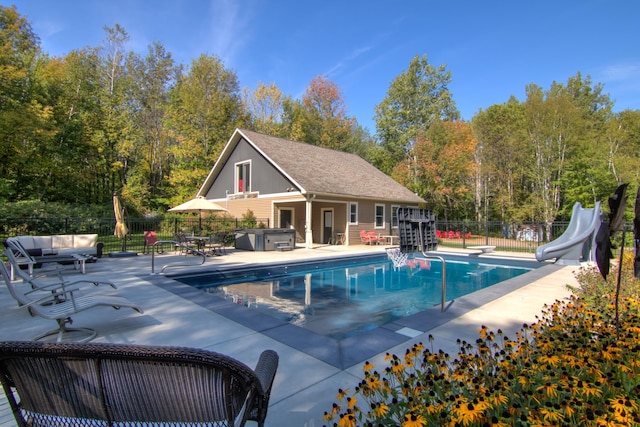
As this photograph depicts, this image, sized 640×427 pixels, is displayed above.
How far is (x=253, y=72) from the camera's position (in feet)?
96.6

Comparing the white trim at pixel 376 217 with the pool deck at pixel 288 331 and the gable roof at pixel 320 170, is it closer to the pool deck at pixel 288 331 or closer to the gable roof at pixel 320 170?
the gable roof at pixel 320 170

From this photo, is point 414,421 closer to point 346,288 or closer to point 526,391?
point 526,391

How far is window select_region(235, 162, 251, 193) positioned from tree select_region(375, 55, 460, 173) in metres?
17.0

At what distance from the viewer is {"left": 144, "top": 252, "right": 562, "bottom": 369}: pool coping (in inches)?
150

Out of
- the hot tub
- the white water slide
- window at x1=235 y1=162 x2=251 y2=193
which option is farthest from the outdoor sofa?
the white water slide

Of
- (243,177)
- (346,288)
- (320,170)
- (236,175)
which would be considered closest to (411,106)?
(320,170)

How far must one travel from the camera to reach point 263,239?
51.7 ft

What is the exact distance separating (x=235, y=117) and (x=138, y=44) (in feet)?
38.4

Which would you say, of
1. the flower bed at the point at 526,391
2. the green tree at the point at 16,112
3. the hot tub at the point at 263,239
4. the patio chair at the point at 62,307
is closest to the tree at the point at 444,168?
the hot tub at the point at 263,239

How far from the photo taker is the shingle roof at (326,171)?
18000 mm

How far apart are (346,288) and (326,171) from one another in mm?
12479

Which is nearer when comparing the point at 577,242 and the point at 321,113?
the point at 577,242

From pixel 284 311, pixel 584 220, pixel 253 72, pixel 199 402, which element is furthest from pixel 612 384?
pixel 253 72

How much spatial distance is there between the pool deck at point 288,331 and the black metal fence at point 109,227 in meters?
8.03
